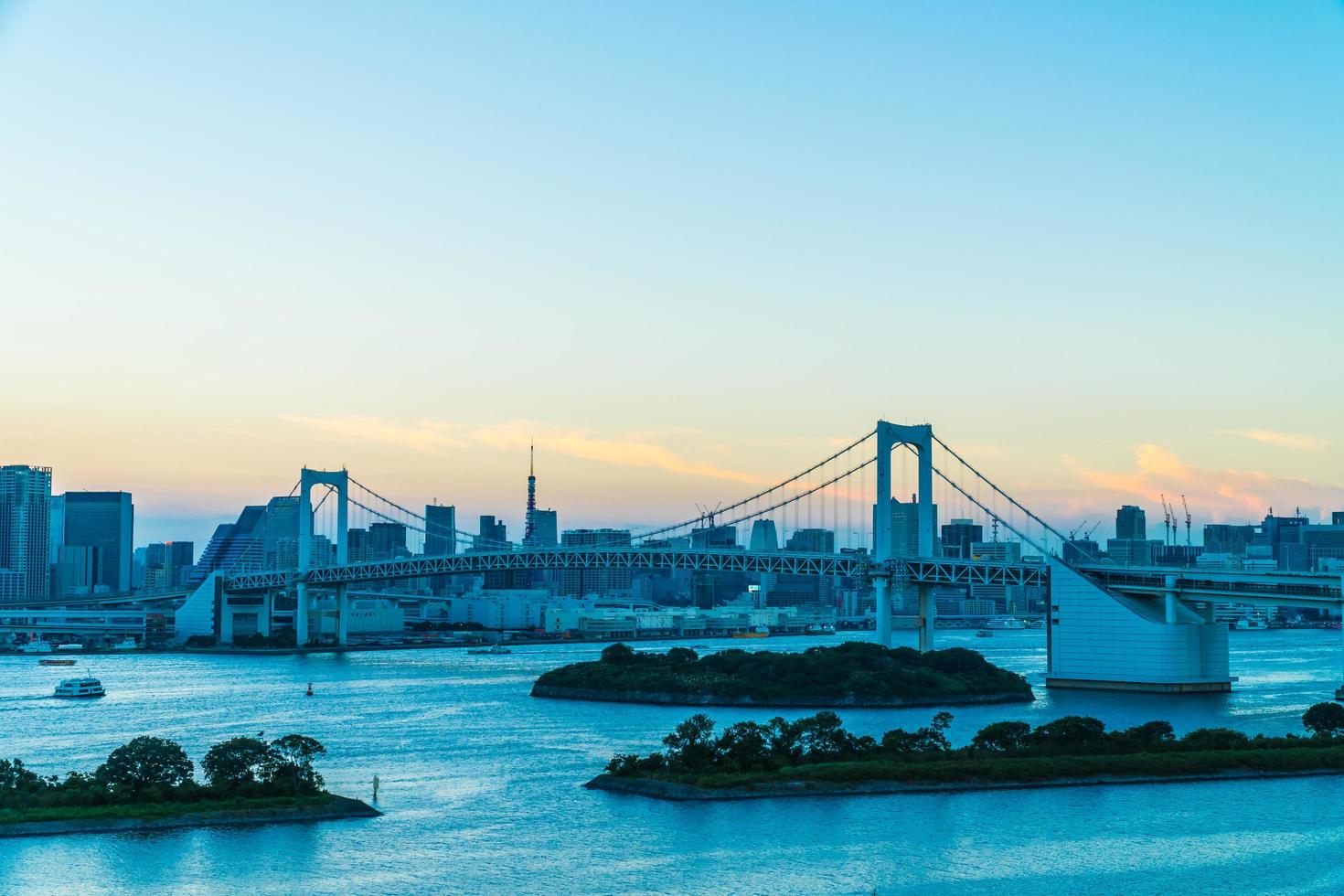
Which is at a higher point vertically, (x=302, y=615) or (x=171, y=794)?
(x=302, y=615)

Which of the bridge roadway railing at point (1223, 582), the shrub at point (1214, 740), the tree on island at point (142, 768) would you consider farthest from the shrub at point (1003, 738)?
the bridge roadway railing at point (1223, 582)

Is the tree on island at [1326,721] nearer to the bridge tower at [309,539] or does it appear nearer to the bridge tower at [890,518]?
the bridge tower at [890,518]

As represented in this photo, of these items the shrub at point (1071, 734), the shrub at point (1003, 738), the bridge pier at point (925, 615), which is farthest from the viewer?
the bridge pier at point (925, 615)

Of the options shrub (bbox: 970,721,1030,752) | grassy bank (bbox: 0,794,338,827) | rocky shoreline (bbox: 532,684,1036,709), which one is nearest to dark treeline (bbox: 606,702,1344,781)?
shrub (bbox: 970,721,1030,752)

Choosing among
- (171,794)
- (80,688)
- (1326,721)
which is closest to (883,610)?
(1326,721)

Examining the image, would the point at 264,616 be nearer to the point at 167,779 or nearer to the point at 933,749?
the point at 167,779

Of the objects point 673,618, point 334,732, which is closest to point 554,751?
point 334,732

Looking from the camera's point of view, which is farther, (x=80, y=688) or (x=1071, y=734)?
(x=80, y=688)

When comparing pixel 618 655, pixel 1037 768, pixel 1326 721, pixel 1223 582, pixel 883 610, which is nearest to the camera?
pixel 1037 768

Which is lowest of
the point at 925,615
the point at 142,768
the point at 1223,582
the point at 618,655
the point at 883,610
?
the point at 142,768
